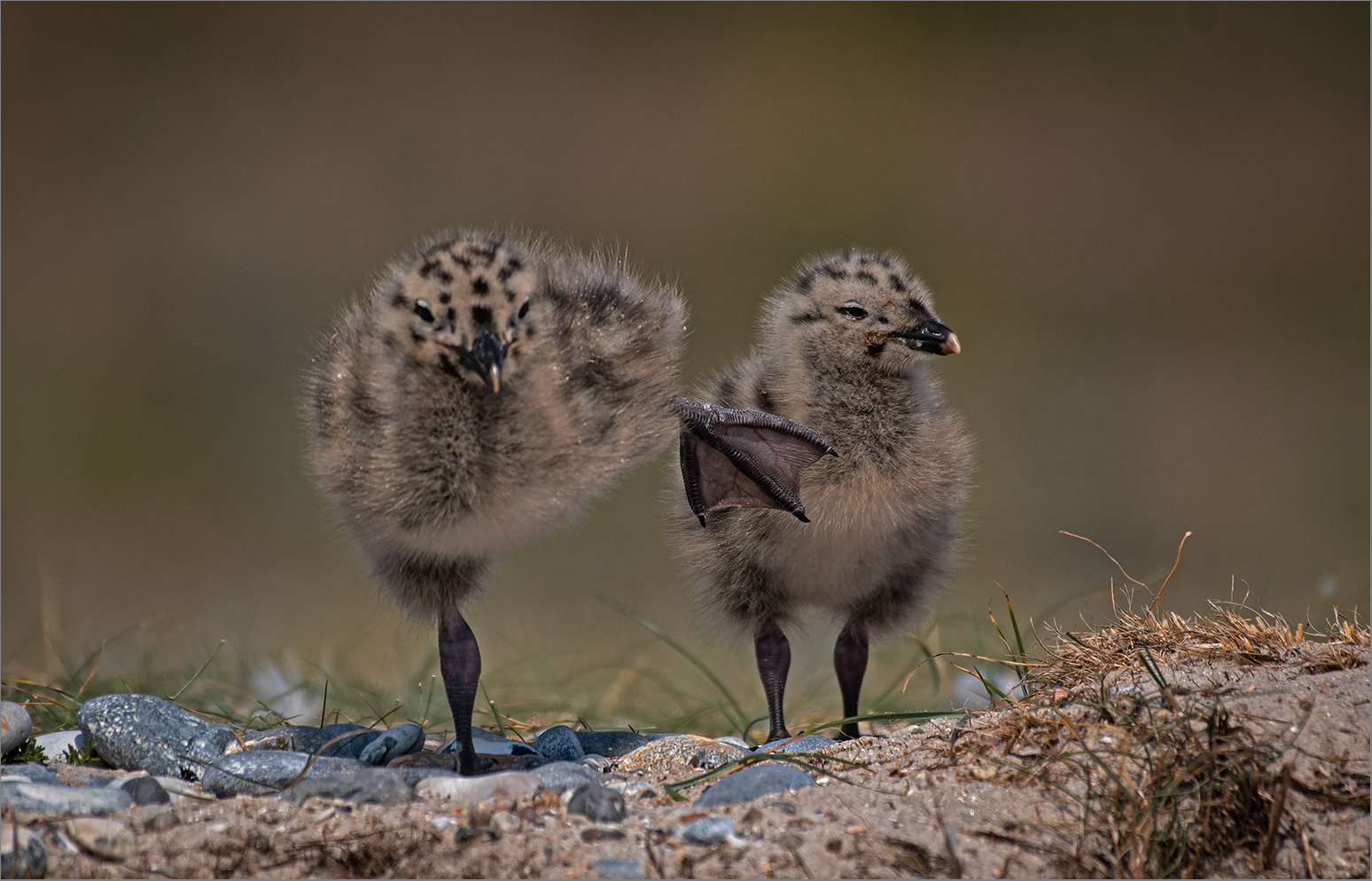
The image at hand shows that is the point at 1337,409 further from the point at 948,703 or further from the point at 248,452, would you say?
the point at 248,452

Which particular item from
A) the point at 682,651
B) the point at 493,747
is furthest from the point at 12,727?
the point at 682,651

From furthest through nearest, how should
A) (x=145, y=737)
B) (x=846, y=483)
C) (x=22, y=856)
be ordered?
1. (x=846, y=483)
2. (x=145, y=737)
3. (x=22, y=856)

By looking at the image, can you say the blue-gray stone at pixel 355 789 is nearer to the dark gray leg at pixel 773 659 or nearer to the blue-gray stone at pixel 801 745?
the blue-gray stone at pixel 801 745

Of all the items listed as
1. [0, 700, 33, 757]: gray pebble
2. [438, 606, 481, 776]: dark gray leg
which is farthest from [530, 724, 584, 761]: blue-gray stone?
[0, 700, 33, 757]: gray pebble

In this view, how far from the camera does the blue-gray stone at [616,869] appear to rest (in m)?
2.14

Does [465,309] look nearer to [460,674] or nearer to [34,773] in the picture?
[460,674]

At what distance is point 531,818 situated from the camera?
2365 mm

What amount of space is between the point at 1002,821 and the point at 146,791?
181 cm

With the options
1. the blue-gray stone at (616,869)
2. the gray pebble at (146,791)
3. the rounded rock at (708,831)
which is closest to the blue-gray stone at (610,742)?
the rounded rock at (708,831)

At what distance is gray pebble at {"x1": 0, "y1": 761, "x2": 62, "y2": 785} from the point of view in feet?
A: 8.50

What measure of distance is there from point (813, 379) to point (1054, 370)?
591 cm

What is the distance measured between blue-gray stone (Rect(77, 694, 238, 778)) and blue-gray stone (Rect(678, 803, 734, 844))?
1232 mm

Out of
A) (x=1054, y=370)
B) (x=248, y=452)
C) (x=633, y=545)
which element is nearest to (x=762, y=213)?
(x=1054, y=370)

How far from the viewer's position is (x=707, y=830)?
229 cm
